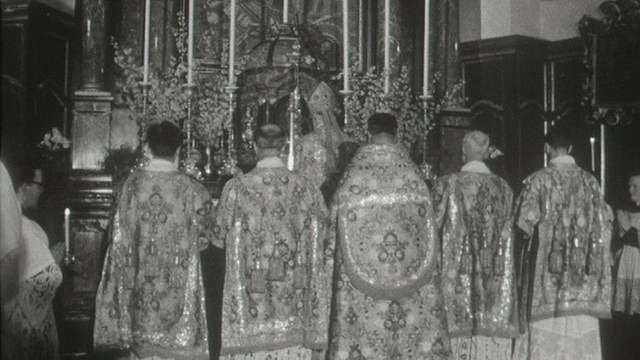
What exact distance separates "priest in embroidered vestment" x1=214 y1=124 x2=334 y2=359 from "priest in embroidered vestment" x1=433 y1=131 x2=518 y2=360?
1.13 metres

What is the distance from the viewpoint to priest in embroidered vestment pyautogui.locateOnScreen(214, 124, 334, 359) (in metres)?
5.88

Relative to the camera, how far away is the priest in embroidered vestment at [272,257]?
5.88 m

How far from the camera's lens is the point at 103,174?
7.36m

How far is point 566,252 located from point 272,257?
7.21 feet

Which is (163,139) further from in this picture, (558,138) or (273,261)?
(558,138)

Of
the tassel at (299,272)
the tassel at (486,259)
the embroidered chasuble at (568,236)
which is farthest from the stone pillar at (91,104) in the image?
the embroidered chasuble at (568,236)

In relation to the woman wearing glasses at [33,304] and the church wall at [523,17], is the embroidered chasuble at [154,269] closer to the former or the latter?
the woman wearing glasses at [33,304]

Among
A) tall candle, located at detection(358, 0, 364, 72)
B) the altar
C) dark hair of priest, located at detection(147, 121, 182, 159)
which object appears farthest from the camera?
tall candle, located at detection(358, 0, 364, 72)

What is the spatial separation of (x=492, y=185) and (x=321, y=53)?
10.0ft

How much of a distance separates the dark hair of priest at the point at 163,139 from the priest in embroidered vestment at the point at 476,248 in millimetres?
→ 2042

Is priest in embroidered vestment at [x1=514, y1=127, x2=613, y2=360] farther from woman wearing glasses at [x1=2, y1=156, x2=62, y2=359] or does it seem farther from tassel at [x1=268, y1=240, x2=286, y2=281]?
Result: woman wearing glasses at [x1=2, y1=156, x2=62, y2=359]

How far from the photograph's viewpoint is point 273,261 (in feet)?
19.3

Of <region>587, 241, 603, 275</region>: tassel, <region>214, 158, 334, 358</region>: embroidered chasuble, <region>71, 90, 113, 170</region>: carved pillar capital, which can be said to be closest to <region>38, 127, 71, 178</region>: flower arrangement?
<region>71, 90, 113, 170</region>: carved pillar capital

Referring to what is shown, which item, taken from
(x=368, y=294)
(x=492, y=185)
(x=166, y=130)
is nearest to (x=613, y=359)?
(x=492, y=185)
